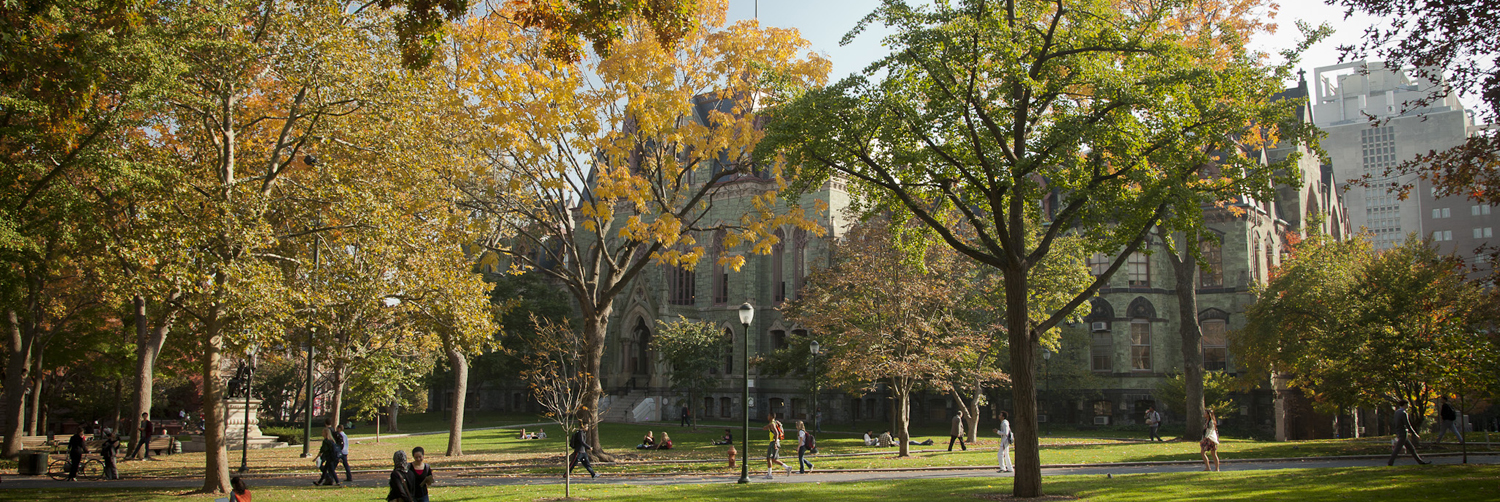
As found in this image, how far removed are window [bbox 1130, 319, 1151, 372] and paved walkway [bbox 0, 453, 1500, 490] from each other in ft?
79.3

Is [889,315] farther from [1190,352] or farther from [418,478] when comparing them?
[418,478]

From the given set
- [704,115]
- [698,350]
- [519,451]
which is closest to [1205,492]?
[519,451]

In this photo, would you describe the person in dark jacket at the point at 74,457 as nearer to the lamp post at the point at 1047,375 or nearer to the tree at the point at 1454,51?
the tree at the point at 1454,51

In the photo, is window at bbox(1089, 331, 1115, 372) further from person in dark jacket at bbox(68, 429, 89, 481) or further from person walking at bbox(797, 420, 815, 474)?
person in dark jacket at bbox(68, 429, 89, 481)

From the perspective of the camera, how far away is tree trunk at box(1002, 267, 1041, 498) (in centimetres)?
1548

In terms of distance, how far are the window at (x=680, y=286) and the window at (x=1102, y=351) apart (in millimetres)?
23383

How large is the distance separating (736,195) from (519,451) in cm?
2838

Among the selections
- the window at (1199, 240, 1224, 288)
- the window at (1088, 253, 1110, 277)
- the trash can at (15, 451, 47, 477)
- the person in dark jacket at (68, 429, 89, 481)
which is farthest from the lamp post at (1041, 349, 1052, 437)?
the trash can at (15, 451, 47, 477)

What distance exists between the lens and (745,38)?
20422mm

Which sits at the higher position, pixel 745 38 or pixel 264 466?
pixel 745 38

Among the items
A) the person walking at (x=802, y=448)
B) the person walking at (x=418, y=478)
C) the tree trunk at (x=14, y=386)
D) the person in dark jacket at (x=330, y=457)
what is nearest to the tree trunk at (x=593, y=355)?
the person walking at (x=802, y=448)

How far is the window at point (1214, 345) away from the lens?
4612 cm

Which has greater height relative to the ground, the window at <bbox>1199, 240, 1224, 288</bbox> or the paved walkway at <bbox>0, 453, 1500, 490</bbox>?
the window at <bbox>1199, 240, 1224, 288</bbox>

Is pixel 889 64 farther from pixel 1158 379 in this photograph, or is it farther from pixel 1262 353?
pixel 1158 379
